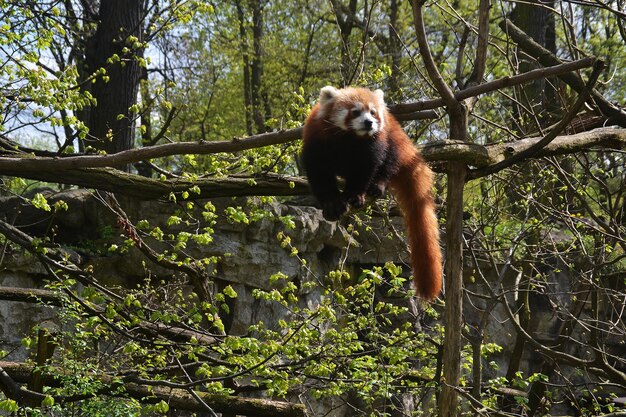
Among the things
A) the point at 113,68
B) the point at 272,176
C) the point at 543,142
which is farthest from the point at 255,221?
the point at 113,68

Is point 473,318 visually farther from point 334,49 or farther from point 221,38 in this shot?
point 221,38

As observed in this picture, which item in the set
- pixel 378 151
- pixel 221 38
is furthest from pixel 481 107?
pixel 221 38

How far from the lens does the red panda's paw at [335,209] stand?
4.24 meters

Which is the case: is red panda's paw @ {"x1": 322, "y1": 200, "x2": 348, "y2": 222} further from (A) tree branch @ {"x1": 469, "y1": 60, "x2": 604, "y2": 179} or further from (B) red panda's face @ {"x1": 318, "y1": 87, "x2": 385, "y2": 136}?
(A) tree branch @ {"x1": 469, "y1": 60, "x2": 604, "y2": 179}

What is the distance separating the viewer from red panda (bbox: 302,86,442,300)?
4168 millimetres

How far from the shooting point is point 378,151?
4164mm

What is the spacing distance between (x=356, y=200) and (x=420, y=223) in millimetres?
439

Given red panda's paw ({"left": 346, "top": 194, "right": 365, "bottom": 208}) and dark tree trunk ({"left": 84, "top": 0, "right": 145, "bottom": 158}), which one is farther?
dark tree trunk ({"left": 84, "top": 0, "right": 145, "bottom": 158})

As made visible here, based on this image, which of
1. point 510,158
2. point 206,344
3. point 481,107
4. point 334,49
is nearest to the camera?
point 510,158

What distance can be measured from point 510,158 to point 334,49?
13883 mm

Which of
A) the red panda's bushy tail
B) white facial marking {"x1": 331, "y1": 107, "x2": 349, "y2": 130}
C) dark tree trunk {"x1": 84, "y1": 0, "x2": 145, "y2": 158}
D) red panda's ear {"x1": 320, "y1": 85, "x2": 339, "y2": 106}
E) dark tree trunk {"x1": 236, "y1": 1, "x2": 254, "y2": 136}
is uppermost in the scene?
dark tree trunk {"x1": 236, "y1": 1, "x2": 254, "y2": 136}

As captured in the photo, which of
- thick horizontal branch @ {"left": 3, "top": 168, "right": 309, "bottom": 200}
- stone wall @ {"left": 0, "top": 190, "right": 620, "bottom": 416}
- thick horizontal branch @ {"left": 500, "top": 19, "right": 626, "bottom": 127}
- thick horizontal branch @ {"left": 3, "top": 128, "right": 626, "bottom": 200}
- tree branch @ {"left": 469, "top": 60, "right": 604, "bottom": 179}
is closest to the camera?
tree branch @ {"left": 469, "top": 60, "right": 604, "bottom": 179}

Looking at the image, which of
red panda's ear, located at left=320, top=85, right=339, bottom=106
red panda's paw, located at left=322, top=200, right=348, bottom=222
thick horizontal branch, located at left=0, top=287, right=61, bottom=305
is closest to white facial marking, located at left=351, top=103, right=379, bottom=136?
red panda's ear, located at left=320, top=85, right=339, bottom=106

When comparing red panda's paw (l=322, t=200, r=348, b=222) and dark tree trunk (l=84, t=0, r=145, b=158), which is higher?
dark tree trunk (l=84, t=0, r=145, b=158)
